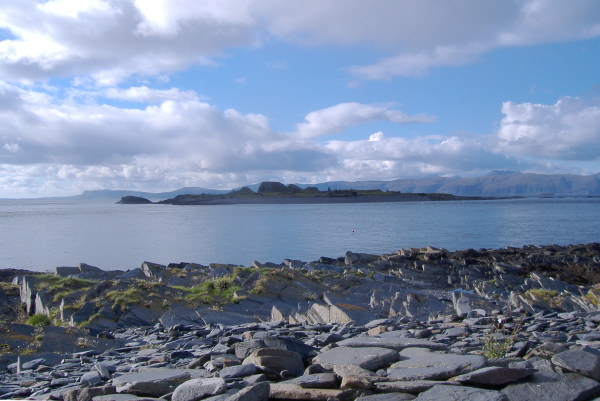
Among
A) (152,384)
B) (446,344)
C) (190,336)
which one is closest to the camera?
(152,384)

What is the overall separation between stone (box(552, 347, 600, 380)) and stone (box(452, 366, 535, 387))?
0.60m

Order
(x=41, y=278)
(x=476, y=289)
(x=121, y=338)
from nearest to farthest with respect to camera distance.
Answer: (x=121, y=338)
(x=41, y=278)
(x=476, y=289)

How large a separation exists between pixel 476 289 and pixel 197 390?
1983cm

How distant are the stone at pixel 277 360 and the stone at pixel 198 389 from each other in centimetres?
69

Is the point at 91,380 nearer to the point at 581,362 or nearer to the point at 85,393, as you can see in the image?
the point at 85,393

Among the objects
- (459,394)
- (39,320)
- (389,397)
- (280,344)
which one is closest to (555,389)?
(459,394)

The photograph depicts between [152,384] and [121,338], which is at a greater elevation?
[152,384]

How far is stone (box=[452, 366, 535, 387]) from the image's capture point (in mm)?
5395

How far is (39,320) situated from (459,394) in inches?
506

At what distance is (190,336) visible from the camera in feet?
34.8

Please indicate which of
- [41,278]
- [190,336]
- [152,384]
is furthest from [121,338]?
[41,278]

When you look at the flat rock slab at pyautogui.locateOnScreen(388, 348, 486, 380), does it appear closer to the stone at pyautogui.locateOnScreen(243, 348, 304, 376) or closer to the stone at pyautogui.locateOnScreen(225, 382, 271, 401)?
the stone at pyautogui.locateOnScreen(243, 348, 304, 376)

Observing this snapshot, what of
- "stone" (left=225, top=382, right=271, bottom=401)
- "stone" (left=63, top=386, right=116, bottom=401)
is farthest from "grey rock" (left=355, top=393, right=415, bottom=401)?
"stone" (left=63, top=386, right=116, bottom=401)

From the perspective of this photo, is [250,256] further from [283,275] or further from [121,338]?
[121,338]
